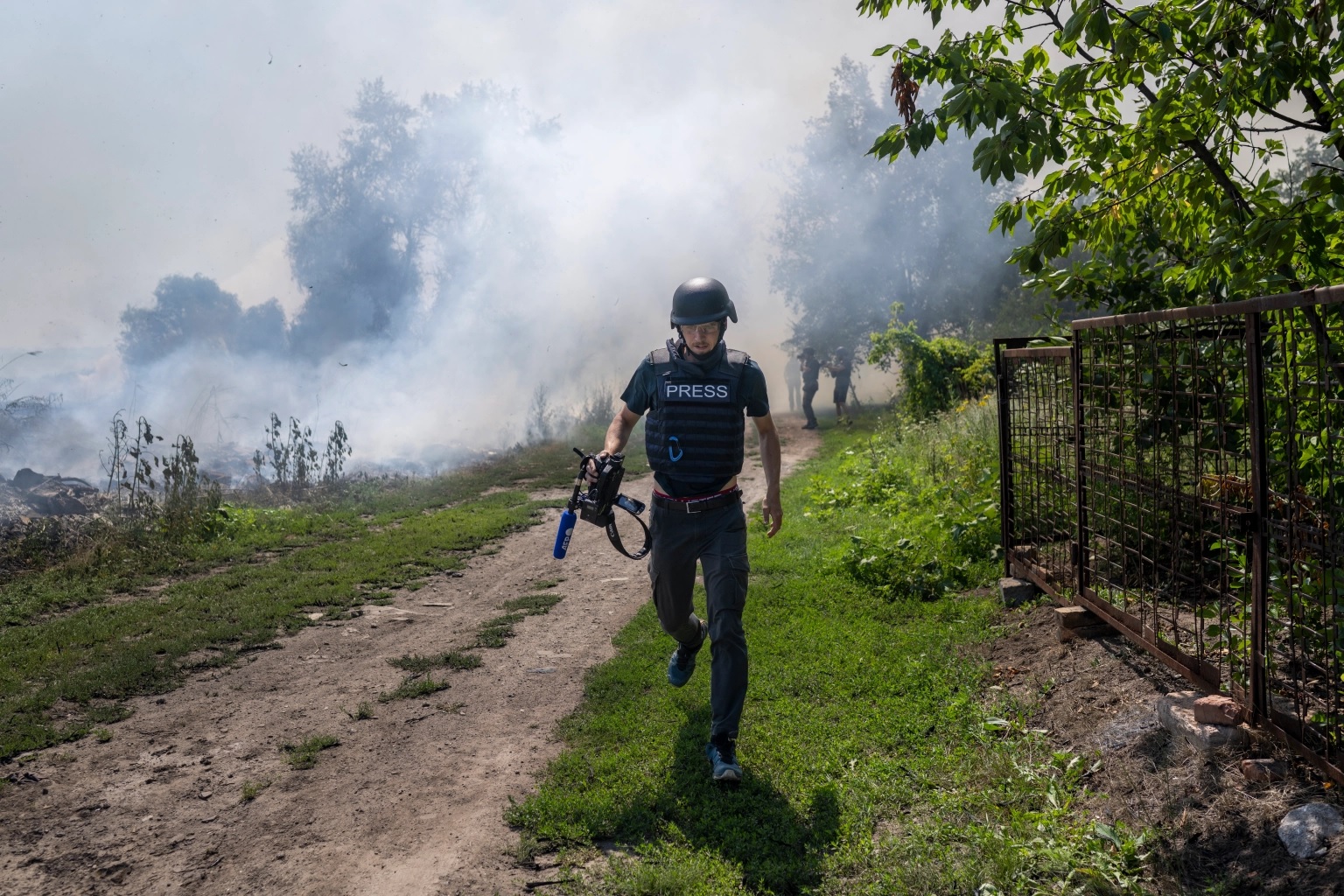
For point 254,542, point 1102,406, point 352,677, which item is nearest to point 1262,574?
point 1102,406

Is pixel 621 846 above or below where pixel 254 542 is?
below

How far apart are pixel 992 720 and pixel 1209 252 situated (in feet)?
6.92

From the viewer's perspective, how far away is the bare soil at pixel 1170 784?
8.89ft

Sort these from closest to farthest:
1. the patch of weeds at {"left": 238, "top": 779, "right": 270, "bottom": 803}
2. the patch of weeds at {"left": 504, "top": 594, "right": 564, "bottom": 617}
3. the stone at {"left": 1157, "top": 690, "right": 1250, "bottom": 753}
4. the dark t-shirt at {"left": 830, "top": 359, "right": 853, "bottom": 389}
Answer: the stone at {"left": 1157, "top": 690, "right": 1250, "bottom": 753}, the patch of weeds at {"left": 238, "top": 779, "right": 270, "bottom": 803}, the patch of weeds at {"left": 504, "top": 594, "right": 564, "bottom": 617}, the dark t-shirt at {"left": 830, "top": 359, "right": 853, "bottom": 389}

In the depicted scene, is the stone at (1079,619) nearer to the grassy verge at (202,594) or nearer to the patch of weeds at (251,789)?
the grassy verge at (202,594)

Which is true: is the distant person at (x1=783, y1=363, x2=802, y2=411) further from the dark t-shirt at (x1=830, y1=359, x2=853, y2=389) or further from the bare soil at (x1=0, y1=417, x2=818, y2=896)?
the bare soil at (x1=0, y1=417, x2=818, y2=896)

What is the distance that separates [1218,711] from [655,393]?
2.54 meters

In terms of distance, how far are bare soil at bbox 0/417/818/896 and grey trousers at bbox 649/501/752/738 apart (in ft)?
2.82

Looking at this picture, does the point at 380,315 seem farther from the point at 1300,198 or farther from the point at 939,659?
the point at 1300,198

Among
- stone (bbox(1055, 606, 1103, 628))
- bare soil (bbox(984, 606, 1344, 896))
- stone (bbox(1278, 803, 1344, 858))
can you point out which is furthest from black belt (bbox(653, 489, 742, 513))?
stone (bbox(1278, 803, 1344, 858))

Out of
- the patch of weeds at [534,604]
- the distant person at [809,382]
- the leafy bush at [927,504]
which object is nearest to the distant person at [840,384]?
the distant person at [809,382]

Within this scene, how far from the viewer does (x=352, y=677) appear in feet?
18.0

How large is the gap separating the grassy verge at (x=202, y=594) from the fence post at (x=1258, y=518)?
13.3 feet

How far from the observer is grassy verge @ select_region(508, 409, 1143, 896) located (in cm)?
301
